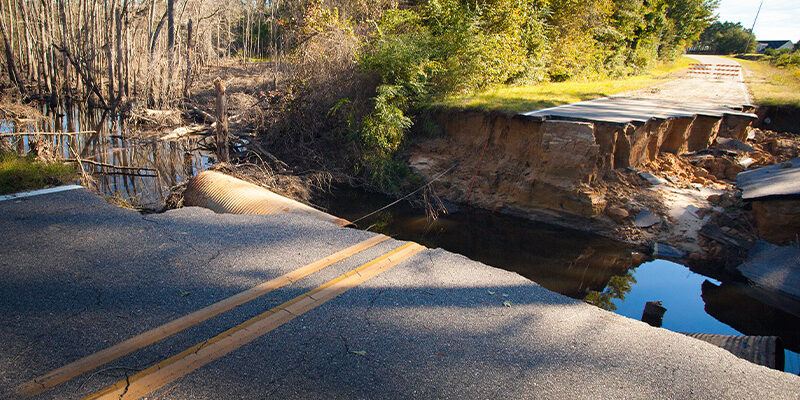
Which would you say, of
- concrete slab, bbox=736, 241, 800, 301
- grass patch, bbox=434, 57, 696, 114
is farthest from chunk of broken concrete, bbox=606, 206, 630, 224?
grass patch, bbox=434, 57, 696, 114

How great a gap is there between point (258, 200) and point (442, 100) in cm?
789

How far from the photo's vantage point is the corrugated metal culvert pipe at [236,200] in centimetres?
676

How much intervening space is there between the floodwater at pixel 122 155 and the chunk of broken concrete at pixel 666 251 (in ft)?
35.3

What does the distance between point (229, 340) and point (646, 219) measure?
936cm

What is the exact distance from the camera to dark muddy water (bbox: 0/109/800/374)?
7.05 metres

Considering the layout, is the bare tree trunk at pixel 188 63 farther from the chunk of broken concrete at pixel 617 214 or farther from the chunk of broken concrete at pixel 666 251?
the chunk of broken concrete at pixel 666 251

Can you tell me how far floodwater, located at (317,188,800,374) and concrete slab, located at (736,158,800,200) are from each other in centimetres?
199

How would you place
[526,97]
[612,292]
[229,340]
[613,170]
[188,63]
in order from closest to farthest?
[229,340] → [612,292] → [613,170] → [526,97] → [188,63]

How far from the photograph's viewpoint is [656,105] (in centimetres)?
1304

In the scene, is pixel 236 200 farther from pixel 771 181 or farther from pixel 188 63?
pixel 188 63

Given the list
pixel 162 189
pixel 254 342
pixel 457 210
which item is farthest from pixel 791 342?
pixel 162 189

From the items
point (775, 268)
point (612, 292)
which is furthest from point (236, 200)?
point (775, 268)

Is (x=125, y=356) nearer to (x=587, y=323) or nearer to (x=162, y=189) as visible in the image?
(x=587, y=323)

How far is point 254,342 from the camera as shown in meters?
3.40
